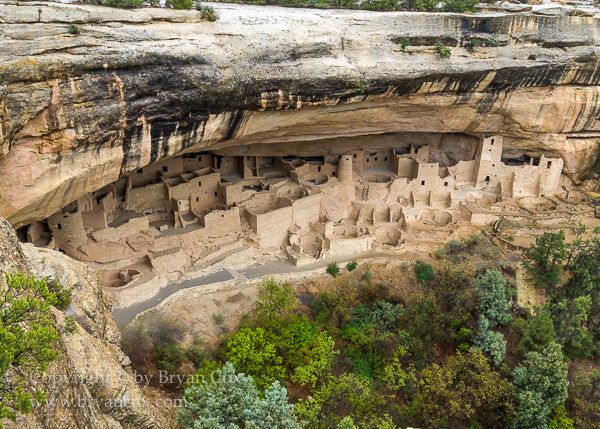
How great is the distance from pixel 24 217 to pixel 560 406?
18.7 m

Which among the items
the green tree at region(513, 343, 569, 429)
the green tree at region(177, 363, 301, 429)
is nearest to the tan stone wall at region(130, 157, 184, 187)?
the green tree at region(177, 363, 301, 429)

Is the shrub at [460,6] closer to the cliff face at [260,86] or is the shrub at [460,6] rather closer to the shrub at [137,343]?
the cliff face at [260,86]

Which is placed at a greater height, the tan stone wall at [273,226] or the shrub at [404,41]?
the shrub at [404,41]

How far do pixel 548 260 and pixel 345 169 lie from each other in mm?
10254

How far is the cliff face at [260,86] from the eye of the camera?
38.9ft

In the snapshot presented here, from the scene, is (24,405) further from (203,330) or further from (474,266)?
(474,266)

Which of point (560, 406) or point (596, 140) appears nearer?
point (560, 406)

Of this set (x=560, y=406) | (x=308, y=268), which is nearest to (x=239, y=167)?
(x=308, y=268)

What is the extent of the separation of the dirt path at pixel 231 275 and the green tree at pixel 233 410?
249 inches

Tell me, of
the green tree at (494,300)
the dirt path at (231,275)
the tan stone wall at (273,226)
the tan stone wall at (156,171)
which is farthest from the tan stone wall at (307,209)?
the green tree at (494,300)

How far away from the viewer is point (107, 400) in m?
7.50

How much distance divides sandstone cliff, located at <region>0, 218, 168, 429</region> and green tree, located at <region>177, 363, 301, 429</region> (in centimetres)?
93

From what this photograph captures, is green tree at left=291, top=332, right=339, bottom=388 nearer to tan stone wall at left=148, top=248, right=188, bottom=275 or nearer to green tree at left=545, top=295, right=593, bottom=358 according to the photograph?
tan stone wall at left=148, top=248, right=188, bottom=275

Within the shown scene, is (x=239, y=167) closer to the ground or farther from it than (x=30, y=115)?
closer to the ground
